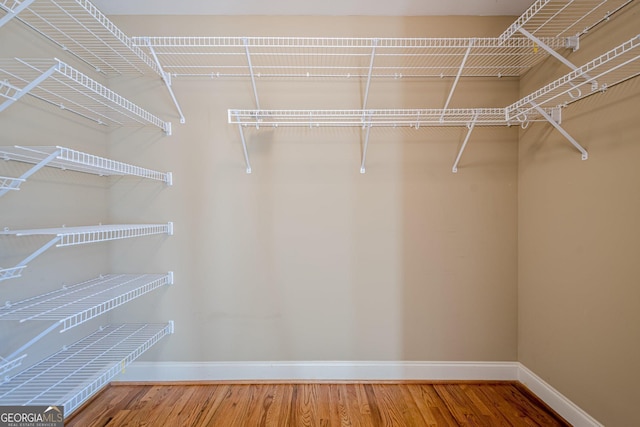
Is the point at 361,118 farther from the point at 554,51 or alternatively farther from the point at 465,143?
the point at 554,51

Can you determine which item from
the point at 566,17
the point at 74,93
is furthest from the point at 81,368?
the point at 566,17

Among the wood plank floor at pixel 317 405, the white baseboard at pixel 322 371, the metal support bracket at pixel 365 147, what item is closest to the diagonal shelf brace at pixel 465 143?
the metal support bracket at pixel 365 147

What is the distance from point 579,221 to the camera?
1.34m

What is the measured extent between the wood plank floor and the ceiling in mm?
2311

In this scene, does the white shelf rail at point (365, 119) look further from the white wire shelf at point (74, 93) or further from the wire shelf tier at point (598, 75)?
the white wire shelf at point (74, 93)

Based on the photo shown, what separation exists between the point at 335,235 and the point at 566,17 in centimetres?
163

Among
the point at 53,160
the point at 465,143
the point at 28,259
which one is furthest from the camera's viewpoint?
the point at 465,143

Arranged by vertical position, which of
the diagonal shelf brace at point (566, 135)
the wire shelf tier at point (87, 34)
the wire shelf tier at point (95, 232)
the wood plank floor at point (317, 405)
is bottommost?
the wood plank floor at point (317, 405)

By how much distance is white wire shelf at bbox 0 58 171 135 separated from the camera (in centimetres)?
112

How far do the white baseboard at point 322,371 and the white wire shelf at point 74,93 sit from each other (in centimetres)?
151

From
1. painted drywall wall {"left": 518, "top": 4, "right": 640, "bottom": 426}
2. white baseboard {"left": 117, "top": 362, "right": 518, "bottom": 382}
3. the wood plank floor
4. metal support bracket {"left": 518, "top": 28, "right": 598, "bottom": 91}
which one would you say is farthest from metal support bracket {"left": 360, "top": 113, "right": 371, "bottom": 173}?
the wood plank floor

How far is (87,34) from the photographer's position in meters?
1.45

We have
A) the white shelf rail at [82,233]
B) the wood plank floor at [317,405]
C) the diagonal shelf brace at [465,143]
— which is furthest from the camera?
the diagonal shelf brace at [465,143]

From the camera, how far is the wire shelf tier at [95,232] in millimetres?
1104
